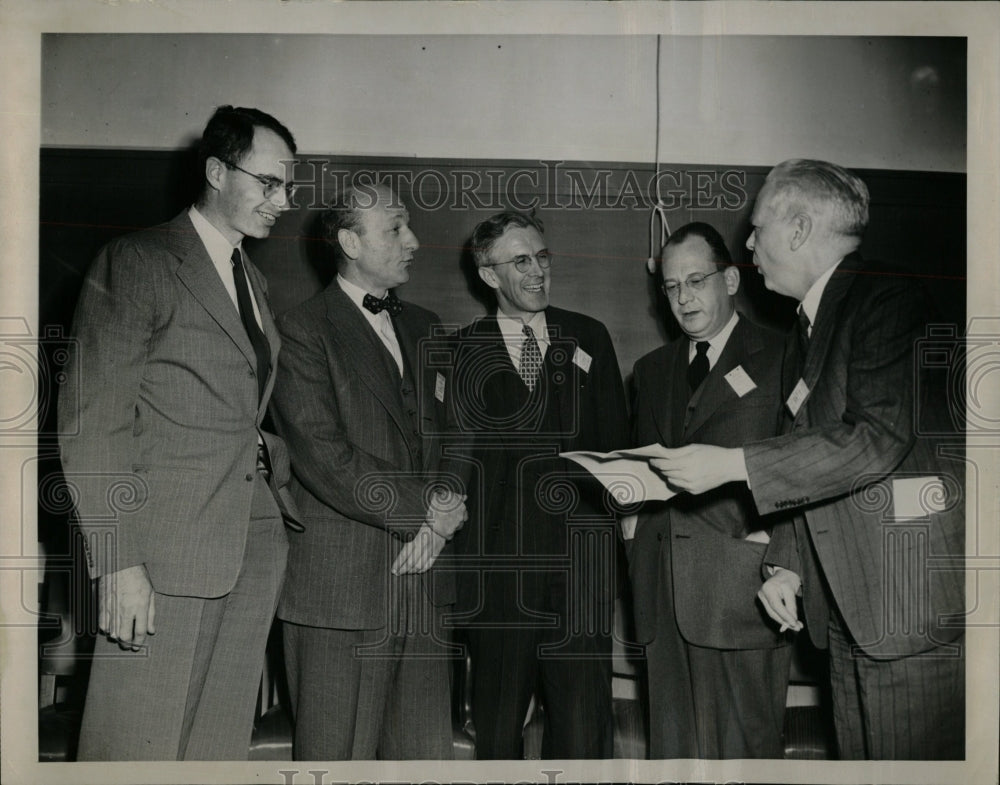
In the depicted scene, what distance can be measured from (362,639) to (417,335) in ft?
2.75

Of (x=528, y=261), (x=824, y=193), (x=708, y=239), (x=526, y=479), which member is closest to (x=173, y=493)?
(x=526, y=479)

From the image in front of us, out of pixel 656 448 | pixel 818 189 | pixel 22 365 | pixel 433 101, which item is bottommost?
pixel 656 448

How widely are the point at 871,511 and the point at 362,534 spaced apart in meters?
1.37

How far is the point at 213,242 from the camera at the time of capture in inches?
99.5

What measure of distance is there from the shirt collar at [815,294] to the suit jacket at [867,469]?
15 mm

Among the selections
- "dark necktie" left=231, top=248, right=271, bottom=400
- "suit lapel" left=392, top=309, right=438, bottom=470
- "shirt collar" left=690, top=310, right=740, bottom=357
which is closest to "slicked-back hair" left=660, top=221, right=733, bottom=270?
"shirt collar" left=690, top=310, right=740, bottom=357

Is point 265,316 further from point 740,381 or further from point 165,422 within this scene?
point 740,381

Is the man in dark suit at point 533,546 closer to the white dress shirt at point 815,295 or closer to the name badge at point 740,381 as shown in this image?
the name badge at point 740,381

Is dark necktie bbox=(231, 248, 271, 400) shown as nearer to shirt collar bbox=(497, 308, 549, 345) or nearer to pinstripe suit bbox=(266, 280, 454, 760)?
pinstripe suit bbox=(266, 280, 454, 760)

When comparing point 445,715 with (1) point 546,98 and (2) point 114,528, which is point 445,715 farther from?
(1) point 546,98

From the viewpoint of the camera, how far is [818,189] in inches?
104

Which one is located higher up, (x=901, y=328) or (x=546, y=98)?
(x=546, y=98)

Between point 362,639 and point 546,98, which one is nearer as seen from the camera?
point 362,639

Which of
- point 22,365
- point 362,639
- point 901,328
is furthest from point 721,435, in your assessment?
point 22,365
